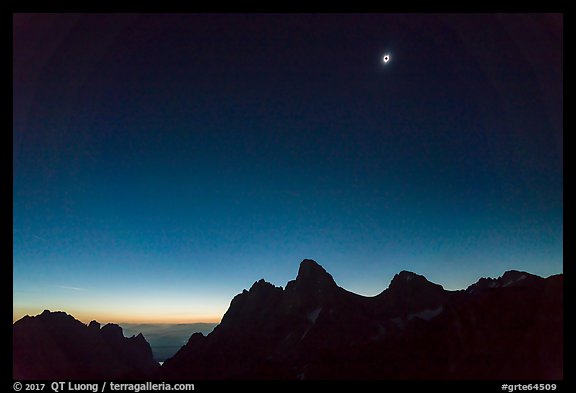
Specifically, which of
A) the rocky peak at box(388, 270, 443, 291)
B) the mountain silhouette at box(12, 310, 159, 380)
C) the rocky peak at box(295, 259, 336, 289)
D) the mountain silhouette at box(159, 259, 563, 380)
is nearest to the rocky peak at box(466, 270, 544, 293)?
the mountain silhouette at box(159, 259, 563, 380)

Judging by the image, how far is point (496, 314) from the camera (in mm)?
66188

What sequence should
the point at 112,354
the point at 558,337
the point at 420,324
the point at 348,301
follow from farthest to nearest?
the point at 112,354 → the point at 348,301 → the point at 420,324 → the point at 558,337

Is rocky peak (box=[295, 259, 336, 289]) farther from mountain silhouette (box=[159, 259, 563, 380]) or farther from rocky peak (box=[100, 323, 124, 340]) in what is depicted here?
rocky peak (box=[100, 323, 124, 340])

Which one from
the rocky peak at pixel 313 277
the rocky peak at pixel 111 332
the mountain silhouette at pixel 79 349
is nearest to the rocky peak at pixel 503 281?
the rocky peak at pixel 313 277

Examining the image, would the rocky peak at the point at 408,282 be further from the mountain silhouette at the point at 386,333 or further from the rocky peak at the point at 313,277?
the rocky peak at the point at 313,277

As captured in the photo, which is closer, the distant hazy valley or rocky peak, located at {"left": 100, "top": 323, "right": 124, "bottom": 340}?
the distant hazy valley

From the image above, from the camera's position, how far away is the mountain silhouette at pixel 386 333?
53.8 metres

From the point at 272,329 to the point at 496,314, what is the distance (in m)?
72.3

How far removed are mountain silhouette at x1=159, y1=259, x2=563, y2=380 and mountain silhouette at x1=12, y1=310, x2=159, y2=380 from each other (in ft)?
90.4

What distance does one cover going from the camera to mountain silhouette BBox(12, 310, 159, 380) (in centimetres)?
10225

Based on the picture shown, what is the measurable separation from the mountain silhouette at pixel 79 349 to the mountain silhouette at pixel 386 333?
90.4ft

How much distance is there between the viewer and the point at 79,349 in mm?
129000
